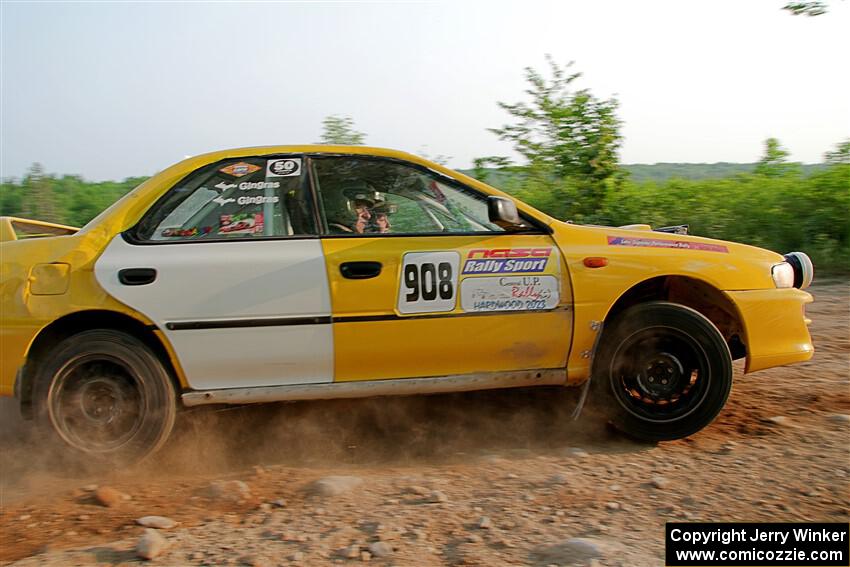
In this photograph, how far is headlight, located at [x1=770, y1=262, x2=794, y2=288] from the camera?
423 cm

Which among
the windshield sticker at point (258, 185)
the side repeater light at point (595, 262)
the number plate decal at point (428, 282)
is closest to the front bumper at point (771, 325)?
the side repeater light at point (595, 262)

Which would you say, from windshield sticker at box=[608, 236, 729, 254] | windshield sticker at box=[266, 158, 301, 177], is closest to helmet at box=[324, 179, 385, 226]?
windshield sticker at box=[266, 158, 301, 177]

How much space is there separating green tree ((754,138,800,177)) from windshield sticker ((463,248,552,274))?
8268 millimetres

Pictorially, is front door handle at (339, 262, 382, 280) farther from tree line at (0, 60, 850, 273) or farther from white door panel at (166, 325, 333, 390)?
tree line at (0, 60, 850, 273)

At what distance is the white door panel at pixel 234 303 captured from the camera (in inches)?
150

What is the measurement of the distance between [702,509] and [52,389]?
3.15 m

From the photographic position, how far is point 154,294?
381 centimetres

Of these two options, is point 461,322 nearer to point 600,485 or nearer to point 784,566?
point 600,485

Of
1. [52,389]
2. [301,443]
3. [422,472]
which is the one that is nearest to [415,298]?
[422,472]

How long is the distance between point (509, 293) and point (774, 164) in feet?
29.9

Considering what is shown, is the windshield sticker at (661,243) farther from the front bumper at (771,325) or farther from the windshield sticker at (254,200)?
the windshield sticker at (254,200)

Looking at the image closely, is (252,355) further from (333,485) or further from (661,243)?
(661,243)

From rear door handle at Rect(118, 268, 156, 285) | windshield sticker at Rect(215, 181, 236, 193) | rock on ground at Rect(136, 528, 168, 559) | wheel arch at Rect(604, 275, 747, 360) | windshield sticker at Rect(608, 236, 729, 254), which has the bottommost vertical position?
rock on ground at Rect(136, 528, 168, 559)

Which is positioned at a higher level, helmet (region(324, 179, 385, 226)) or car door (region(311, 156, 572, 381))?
helmet (region(324, 179, 385, 226))
